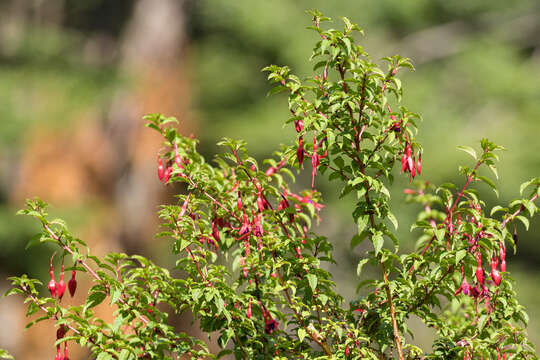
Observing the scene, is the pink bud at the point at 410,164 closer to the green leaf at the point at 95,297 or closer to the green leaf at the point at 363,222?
the green leaf at the point at 363,222

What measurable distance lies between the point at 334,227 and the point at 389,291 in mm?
7417

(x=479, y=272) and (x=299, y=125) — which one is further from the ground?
(x=299, y=125)

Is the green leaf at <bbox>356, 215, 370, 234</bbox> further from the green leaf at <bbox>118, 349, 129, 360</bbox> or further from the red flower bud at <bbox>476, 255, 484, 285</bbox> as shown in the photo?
the green leaf at <bbox>118, 349, 129, 360</bbox>

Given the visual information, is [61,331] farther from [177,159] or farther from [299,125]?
[299,125]

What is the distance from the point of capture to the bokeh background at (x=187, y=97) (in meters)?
6.27

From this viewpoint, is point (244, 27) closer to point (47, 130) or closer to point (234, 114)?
point (234, 114)

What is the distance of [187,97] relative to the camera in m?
7.52

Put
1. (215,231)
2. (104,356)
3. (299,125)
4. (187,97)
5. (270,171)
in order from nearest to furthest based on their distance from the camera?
(104,356) < (299,125) < (215,231) < (270,171) < (187,97)

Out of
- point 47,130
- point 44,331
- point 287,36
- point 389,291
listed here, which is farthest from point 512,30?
point 389,291

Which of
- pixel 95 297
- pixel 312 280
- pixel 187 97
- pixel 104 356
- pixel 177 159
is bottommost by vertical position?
pixel 104 356

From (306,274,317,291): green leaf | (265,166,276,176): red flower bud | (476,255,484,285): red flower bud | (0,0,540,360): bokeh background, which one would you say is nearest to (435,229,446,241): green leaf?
(476,255,484,285): red flower bud

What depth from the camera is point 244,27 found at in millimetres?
7727

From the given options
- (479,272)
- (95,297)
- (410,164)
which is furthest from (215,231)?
(479,272)

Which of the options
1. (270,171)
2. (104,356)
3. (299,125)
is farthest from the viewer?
(270,171)
